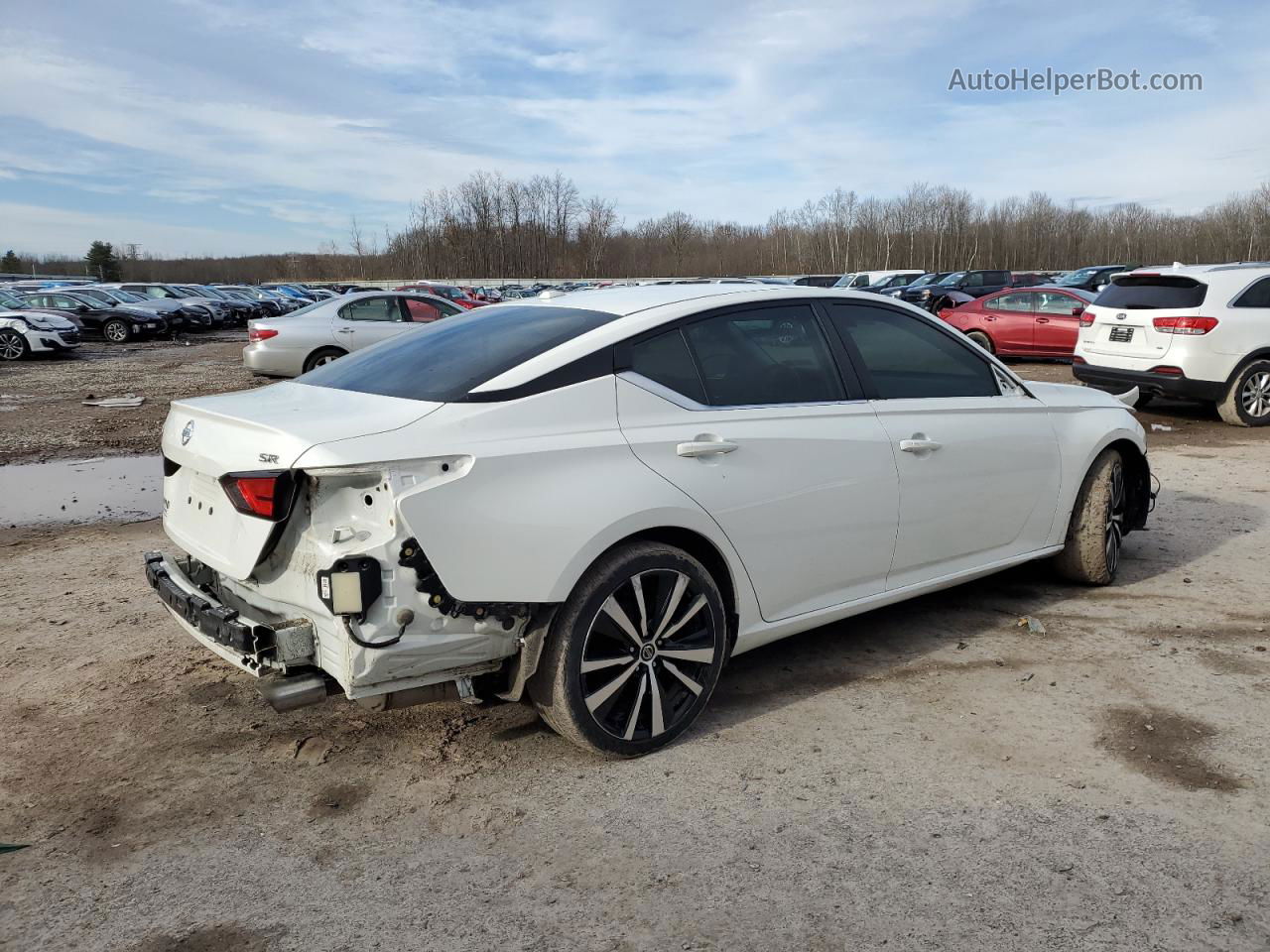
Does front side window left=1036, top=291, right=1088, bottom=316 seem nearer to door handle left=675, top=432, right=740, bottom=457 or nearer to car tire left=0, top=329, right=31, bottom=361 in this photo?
door handle left=675, top=432, right=740, bottom=457

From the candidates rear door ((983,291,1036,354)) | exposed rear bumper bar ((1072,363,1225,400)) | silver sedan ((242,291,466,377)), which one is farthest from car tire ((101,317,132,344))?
exposed rear bumper bar ((1072,363,1225,400))

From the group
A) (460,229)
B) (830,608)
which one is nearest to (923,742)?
(830,608)

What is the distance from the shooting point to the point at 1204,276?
11.6 meters

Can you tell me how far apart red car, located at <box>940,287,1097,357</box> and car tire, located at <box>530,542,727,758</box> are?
1704 centimetres

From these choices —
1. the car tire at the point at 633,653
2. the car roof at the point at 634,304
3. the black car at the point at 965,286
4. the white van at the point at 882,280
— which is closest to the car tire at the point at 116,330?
the black car at the point at 965,286

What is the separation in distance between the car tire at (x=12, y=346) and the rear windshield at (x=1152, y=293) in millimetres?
22621

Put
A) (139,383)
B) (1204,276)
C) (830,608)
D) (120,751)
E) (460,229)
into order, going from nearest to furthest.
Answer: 1. (120,751)
2. (830,608)
3. (1204,276)
4. (139,383)
5. (460,229)

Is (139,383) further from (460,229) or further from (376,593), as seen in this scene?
(460,229)

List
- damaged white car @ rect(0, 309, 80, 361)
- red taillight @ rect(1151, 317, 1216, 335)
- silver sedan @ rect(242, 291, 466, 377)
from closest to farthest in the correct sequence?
red taillight @ rect(1151, 317, 1216, 335)
silver sedan @ rect(242, 291, 466, 377)
damaged white car @ rect(0, 309, 80, 361)

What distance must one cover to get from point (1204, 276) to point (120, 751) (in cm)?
1197

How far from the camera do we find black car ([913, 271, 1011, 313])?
2944 centimetres

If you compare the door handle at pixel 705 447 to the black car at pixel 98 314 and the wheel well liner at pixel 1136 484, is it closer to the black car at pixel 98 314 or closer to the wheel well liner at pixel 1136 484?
the wheel well liner at pixel 1136 484

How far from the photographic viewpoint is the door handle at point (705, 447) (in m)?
3.62

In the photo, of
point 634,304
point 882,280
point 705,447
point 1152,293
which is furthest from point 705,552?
point 882,280
